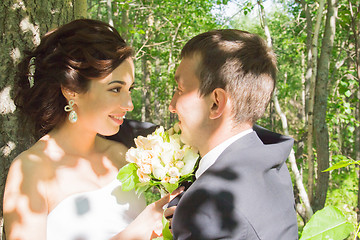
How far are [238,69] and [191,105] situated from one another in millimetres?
328

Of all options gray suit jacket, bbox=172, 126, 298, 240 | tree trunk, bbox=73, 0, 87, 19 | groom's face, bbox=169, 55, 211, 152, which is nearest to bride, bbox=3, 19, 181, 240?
groom's face, bbox=169, 55, 211, 152

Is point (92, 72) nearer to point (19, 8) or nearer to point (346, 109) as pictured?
point (19, 8)

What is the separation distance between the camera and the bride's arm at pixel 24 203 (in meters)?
2.00

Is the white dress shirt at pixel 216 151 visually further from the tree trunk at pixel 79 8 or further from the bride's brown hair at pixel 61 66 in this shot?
the tree trunk at pixel 79 8

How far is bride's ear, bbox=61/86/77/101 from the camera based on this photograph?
2381 millimetres

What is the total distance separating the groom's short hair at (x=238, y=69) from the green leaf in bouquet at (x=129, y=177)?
68 cm

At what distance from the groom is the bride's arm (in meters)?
0.89

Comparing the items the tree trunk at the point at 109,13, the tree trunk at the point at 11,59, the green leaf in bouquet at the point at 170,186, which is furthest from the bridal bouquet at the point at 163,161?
the tree trunk at the point at 109,13

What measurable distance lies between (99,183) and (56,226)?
1.44 ft

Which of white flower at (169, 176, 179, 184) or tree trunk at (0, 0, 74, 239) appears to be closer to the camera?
white flower at (169, 176, 179, 184)

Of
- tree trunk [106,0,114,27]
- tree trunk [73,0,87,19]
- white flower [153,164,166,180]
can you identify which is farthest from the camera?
tree trunk [106,0,114,27]

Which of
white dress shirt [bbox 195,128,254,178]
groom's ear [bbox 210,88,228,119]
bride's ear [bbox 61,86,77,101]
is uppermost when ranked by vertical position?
groom's ear [bbox 210,88,228,119]

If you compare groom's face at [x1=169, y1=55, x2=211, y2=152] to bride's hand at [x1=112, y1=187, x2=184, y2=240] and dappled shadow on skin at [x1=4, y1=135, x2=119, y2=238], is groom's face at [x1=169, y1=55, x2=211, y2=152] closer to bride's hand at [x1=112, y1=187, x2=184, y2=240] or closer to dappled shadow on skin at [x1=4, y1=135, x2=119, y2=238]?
bride's hand at [x1=112, y1=187, x2=184, y2=240]

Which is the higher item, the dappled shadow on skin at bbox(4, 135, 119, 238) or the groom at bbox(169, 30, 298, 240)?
the groom at bbox(169, 30, 298, 240)
